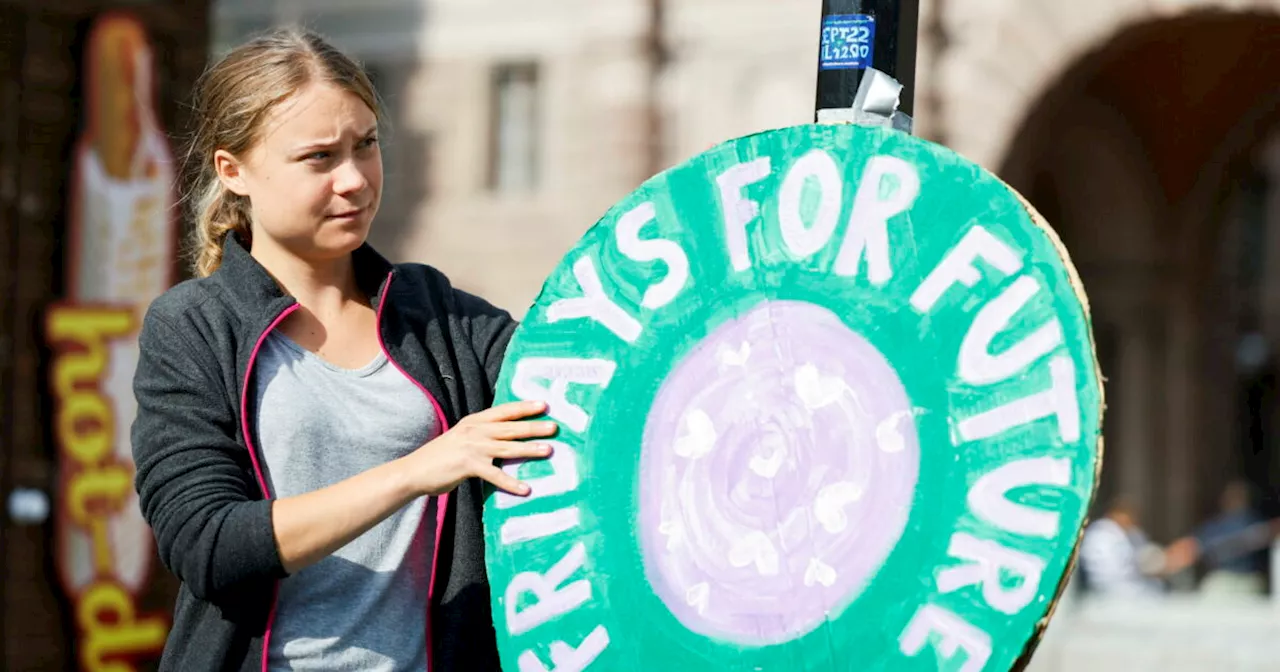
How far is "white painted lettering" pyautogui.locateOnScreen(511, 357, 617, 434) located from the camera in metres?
1.99

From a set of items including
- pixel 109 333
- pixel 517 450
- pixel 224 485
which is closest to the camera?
pixel 224 485

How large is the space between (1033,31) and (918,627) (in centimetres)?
1043

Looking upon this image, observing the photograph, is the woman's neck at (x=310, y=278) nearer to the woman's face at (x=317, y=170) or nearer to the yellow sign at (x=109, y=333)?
the woman's face at (x=317, y=170)

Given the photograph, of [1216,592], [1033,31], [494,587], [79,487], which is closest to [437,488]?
[494,587]

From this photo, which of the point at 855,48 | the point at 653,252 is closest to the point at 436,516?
the point at 653,252

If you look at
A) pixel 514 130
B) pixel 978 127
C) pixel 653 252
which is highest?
pixel 653 252

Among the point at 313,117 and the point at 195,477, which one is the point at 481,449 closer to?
the point at 195,477

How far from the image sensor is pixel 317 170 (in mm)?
1939

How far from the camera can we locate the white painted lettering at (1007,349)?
176cm

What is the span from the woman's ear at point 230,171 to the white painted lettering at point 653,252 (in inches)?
17.2

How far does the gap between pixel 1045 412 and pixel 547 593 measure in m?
0.60

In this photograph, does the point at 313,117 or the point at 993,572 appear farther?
the point at 313,117

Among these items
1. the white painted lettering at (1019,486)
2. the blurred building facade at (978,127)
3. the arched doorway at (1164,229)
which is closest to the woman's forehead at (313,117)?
the white painted lettering at (1019,486)

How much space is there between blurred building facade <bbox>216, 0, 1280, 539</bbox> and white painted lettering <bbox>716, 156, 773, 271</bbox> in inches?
312
